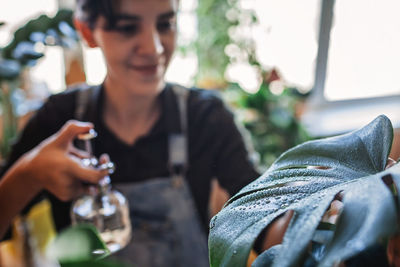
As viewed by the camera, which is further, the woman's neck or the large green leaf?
the woman's neck

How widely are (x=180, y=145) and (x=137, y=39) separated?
12.0 inches

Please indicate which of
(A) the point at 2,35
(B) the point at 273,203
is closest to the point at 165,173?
(B) the point at 273,203

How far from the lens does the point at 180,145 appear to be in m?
0.70

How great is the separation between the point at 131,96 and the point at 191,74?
54 centimetres

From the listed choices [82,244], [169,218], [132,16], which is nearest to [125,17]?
[132,16]

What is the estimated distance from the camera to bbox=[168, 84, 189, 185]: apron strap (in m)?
0.70

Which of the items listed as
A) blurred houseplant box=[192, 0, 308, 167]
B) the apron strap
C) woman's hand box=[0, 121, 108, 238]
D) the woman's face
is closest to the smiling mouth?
the woman's face

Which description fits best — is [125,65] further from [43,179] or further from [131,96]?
[43,179]

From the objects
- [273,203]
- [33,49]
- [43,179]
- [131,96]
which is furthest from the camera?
[33,49]

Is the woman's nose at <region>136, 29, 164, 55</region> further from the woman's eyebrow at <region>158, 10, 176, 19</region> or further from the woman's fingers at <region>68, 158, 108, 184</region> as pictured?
the woman's fingers at <region>68, 158, 108, 184</region>

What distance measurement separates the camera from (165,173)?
0.74 metres

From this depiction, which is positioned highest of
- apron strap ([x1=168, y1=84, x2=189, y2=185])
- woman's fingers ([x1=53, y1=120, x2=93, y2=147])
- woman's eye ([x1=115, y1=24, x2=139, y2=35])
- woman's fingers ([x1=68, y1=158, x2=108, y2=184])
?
woman's eye ([x1=115, y1=24, x2=139, y2=35])

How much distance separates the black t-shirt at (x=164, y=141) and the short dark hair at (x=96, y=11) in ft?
0.55

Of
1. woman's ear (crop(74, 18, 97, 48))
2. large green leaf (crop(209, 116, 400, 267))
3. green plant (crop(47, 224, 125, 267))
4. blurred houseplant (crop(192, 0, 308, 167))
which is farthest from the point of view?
blurred houseplant (crop(192, 0, 308, 167))
